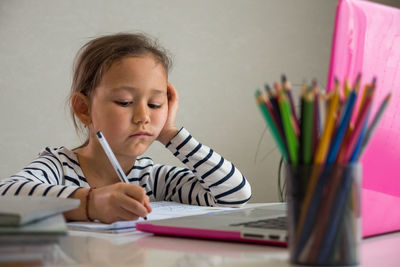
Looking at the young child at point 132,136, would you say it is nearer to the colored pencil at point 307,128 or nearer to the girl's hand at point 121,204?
the girl's hand at point 121,204

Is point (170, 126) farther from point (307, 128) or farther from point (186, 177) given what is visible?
point (307, 128)

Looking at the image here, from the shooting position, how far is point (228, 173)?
4.06ft

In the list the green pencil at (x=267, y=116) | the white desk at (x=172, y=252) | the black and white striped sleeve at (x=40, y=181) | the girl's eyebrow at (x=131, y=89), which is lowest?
the white desk at (x=172, y=252)

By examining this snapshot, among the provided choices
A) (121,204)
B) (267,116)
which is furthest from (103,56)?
(267,116)

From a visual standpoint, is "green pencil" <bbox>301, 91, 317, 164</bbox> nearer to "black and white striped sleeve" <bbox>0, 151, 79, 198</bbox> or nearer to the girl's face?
"black and white striped sleeve" <bbox>0, 151, 79, 198</bbox>

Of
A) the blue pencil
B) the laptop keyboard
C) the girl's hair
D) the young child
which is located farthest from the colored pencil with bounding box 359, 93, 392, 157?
the girl's hair

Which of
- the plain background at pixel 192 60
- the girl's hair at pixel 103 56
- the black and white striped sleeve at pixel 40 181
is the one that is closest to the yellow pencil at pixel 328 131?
the black and white striped sleeve at pixel 40 181

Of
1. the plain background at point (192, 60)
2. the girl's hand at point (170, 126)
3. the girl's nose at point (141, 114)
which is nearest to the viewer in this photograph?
the girl's nose at point (141, 114)

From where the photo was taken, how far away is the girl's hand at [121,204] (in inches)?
28.8

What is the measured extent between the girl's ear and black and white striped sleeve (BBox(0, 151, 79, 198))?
0.12 m

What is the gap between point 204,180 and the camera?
1.23 metres

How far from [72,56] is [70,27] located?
0.38ft

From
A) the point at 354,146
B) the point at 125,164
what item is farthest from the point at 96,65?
the point at 354,146

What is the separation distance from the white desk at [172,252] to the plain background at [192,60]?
1530mm
